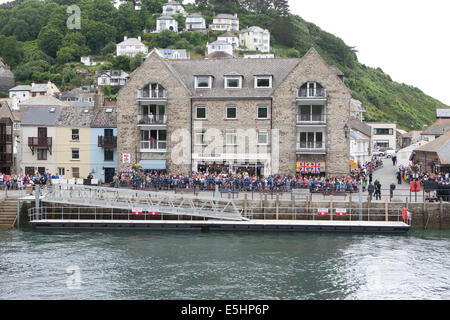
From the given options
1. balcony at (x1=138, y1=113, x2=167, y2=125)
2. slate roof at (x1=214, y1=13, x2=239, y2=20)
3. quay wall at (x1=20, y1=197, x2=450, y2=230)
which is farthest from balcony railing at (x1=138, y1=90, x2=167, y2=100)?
slate roof at (x1=214, y1=13, x2=239, y2=20)

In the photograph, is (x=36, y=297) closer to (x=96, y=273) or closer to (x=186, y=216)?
(x=96, y=273)

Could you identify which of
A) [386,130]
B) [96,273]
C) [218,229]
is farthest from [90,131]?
[386,130]

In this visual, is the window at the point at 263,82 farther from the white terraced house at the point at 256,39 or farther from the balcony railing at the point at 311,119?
the white terraced house at the point at 256,39

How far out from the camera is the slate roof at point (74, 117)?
2053 inches

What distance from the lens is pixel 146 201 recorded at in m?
36.2

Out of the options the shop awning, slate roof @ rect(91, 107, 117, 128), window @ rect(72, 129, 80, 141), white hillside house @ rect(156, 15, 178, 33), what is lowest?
the shop awning

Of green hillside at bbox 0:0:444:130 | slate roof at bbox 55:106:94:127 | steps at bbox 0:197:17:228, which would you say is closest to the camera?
steps at bbox 0:197:17:228

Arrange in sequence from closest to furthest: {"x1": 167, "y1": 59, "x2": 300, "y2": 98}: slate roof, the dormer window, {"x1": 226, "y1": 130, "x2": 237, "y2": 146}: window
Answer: {"x1": 226, "y1": 130, "x2": 237, "y2": 146}: window, {"x1": 167, "y1": 59, "x2": 300, "y2": 98}: slate roof, the dormer window

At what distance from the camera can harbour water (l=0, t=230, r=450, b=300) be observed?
21.9 m

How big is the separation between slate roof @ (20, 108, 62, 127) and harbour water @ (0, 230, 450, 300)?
810 inches

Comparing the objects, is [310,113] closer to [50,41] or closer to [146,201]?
[146,201]

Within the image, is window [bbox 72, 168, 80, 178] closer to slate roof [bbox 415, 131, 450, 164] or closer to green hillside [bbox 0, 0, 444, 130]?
slate roof [bbox 415, 131, 450, 164]

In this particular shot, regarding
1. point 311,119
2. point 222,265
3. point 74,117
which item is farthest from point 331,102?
point 74,117

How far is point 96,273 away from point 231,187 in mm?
16508
